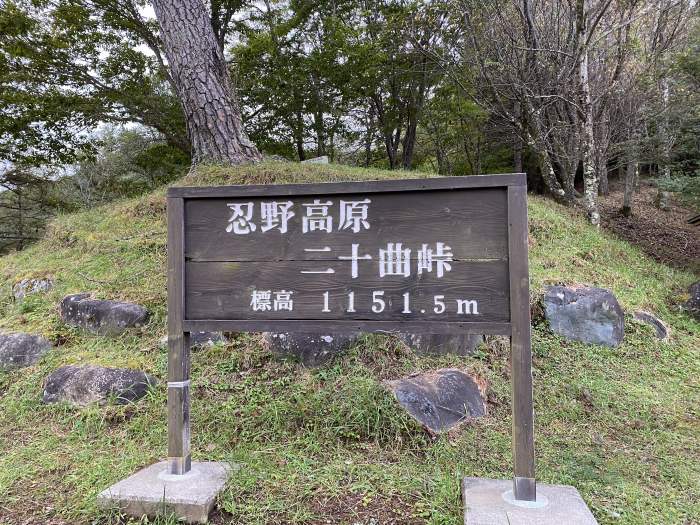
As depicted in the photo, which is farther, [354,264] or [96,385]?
[96,385]

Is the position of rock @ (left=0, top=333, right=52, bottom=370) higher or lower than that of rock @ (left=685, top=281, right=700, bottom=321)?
lower

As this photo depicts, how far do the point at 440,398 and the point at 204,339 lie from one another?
2096 millimetres

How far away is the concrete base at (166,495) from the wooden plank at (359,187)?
1527mm

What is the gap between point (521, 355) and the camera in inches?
82.7

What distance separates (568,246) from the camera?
6.32 m

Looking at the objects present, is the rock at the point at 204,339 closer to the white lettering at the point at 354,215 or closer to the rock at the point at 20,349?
the rock at the point at 20,349

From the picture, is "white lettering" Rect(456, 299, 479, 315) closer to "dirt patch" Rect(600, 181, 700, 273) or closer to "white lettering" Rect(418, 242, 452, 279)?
"white lettering" Rect(418, 242, 452, 279)

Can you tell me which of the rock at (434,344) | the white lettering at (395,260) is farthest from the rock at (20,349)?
the white lettering at (395,260)

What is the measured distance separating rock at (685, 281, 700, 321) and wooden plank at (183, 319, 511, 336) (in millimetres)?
4654

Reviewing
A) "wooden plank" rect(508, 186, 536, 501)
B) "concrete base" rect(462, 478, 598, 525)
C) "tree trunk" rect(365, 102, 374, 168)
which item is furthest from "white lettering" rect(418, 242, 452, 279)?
"tree trunk" rect(365, 102, 374, 168)

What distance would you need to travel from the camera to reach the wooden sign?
213 cm

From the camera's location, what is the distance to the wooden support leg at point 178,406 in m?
2.42

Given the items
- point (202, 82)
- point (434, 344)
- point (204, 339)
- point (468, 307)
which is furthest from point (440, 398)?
point (202, 82)

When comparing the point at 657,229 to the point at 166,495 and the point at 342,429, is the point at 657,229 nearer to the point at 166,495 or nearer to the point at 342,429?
the point at 342,429
